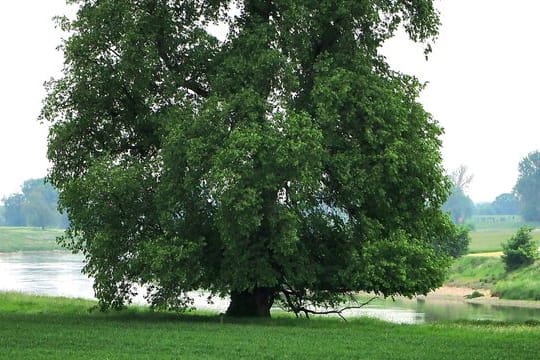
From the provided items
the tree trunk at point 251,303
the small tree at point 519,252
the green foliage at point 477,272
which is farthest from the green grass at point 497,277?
the tree trunk at point 251,303

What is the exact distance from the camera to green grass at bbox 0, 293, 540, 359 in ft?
75.6

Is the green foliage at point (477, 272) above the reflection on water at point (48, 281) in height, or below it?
above

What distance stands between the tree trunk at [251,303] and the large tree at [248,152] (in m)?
0.06

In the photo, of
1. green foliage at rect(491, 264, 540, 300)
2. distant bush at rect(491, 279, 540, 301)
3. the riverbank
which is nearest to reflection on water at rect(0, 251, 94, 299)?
the riverbank

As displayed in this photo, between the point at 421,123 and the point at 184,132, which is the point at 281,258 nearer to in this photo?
the point at 184,132

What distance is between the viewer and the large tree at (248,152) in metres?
30.5

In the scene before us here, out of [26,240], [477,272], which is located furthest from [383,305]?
[26,240]

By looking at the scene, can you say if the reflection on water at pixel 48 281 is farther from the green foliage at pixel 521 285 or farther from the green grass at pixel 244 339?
the green foliage at pixel 521 285

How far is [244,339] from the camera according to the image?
26.0 m

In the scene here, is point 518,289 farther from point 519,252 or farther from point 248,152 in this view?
point 248,152

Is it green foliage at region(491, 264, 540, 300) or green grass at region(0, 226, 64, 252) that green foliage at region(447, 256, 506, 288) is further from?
green grass at region(0, 226, 64, 252)

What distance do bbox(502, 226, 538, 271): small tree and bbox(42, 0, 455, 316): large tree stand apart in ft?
154

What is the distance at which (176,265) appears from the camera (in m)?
31.2

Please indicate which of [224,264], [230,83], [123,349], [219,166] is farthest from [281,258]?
[123,349]
